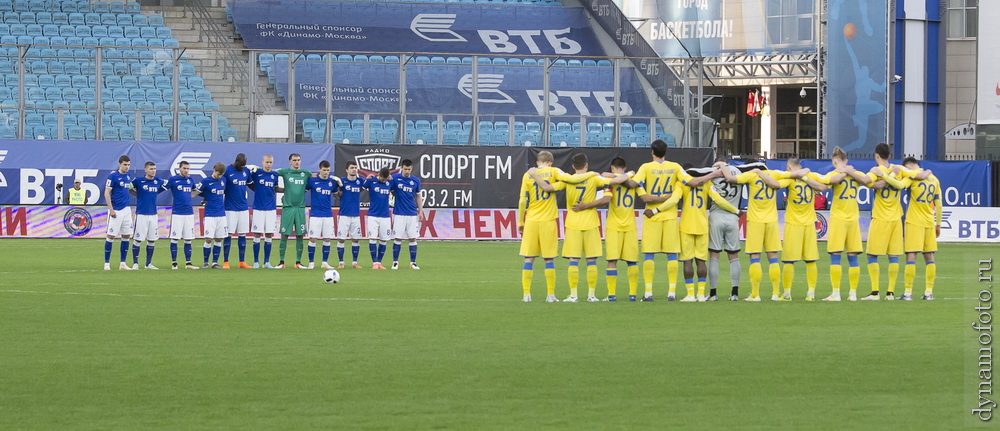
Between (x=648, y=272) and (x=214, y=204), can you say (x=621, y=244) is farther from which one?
(x=214, y=204)

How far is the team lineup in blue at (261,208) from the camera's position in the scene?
22.5 metres

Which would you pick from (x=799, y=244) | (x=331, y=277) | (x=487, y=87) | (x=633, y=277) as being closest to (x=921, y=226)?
(x=799, y=244)

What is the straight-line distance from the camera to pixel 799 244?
16.2 meters

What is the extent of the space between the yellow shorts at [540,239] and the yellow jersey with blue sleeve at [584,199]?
241mm

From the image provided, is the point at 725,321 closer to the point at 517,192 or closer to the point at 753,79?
the point at 517,192

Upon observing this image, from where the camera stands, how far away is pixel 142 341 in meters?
12.0

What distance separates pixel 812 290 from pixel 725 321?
Answer: 127 inches

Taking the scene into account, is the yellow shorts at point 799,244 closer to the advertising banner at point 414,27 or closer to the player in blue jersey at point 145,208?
the player in blue jersey at point 145,208

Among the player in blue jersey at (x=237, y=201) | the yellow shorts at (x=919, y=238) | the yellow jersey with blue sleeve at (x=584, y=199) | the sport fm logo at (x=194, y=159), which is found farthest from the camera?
the sport fm logo at (x=194, y=159)

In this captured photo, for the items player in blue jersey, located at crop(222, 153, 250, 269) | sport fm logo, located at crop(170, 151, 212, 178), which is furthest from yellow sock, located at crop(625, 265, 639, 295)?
sport fm logo, located at crop(170, 151, 212, 178)

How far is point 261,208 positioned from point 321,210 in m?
1.10

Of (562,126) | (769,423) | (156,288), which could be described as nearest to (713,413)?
(769,423)

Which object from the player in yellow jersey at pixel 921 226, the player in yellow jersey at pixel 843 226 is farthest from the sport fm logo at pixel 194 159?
the player in yellow jersey at pixel 921 226

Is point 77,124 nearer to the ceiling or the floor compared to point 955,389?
nearer to the ceiling
